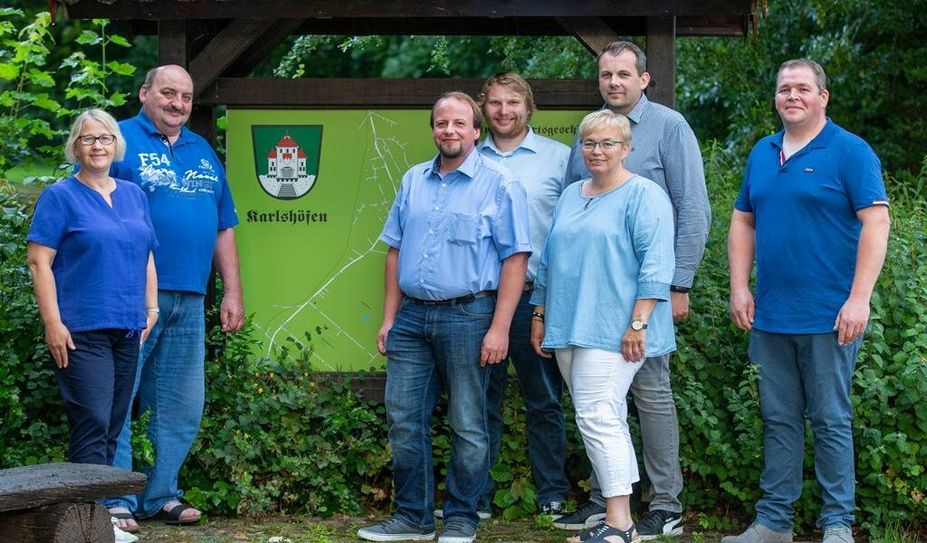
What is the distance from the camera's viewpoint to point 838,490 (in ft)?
18.0

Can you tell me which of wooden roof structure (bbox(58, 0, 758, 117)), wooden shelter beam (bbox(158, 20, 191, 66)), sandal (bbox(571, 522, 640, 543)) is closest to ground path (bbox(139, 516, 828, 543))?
sandal (bbox(571, 522, 640, 543))

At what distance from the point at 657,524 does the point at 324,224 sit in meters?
2.36

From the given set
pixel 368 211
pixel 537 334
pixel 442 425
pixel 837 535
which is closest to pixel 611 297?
pixel 537 334

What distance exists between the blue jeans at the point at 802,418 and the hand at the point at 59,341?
9.66 feet

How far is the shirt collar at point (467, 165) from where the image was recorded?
574 cm

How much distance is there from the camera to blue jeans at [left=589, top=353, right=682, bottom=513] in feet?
19.2

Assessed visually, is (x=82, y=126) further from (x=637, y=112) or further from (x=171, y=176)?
(x=637, y=112)

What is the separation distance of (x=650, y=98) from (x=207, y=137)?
91.4 inches

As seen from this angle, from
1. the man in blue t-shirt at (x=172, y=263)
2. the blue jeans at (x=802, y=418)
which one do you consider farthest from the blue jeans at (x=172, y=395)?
the blue jeans at (x=802, y=418)

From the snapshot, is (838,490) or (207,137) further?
(207,137)

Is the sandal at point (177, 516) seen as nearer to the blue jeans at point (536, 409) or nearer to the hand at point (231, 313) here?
the hand at point (231, 313)

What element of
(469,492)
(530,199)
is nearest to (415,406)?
(469,492)

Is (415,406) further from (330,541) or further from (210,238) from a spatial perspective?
(210,238)

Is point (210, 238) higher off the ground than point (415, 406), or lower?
higher
